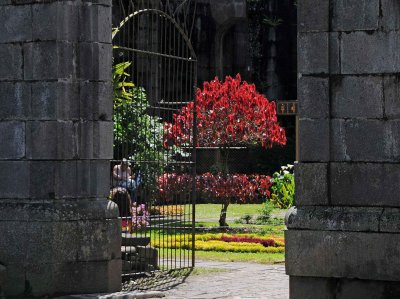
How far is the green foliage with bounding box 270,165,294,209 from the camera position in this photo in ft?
92.4

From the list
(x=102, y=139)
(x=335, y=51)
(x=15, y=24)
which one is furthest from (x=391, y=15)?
(x=15, y=24)

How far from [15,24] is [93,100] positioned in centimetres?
128

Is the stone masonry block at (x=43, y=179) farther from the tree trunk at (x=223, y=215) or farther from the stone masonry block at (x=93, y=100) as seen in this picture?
the tree trunk at (x=223, y=215)

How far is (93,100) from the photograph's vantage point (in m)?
12.5

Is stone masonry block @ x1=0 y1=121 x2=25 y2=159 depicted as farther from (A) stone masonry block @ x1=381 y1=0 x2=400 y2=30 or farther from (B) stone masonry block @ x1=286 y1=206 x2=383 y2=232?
(A) stone masonry block @ x1=381 y1=0 x2=400 y2=30

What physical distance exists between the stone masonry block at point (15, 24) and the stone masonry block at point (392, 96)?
14.3ft

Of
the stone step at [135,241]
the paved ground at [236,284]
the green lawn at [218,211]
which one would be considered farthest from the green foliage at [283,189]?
the stone step at [135,241]

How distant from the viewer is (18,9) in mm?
12625

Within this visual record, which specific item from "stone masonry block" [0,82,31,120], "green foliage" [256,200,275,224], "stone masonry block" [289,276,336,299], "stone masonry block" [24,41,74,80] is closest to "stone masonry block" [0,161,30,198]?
"stone masonry block" [0,82,31,120]

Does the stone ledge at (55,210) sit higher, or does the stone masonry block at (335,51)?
the stone masonry block at (335,51)

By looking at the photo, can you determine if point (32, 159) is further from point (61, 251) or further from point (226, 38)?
point (226, 38)

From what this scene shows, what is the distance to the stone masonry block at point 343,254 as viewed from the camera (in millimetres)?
10328

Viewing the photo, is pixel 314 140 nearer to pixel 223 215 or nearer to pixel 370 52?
pixel 370 52

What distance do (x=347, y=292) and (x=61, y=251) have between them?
138 inches
